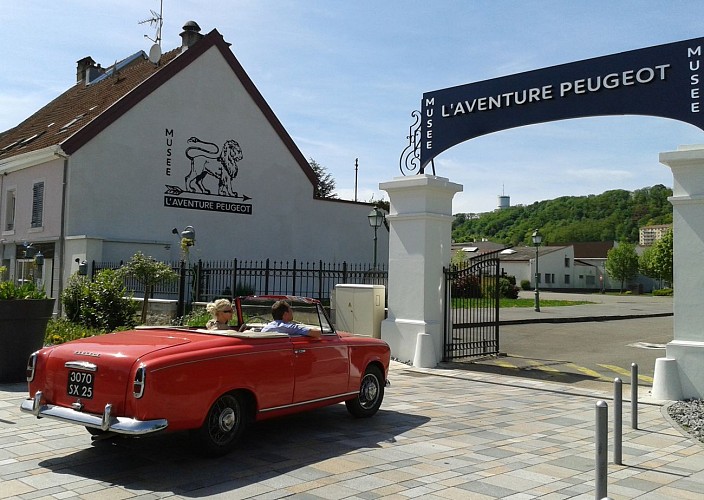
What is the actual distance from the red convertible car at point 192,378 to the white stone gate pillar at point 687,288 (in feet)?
17.0

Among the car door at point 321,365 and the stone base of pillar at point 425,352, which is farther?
the stone base of pillar at point 425,352

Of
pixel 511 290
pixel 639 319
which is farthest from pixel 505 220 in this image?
pixel 639 319

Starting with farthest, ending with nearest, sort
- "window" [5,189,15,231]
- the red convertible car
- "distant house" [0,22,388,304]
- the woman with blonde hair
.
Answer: "window" [5,189,15,231], "distant house" [0,22,388,304], the woman with blonde hair, the red convertible car

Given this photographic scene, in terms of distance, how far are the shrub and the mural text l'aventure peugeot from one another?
8.84 meters

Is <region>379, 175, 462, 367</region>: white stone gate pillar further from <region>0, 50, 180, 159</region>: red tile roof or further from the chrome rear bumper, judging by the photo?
<region>0, 50, 180, 159</region>: red tile roof

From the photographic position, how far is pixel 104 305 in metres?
14.9

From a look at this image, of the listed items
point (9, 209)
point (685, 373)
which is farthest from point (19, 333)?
point (9, 209)

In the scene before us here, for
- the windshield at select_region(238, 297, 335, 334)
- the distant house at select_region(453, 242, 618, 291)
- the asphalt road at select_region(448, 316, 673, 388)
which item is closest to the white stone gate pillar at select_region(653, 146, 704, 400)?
the asphalt road at select_region(448, 316, 673, 388)

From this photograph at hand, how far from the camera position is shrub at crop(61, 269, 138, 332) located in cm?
1483

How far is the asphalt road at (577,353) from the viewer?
39.6 ft

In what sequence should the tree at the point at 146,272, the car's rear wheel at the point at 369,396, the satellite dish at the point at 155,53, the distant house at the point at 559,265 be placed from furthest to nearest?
the distant house at the point at 559,265, the satellite dish at the point at 155,53, the tree at the point at 146,272, the car's rear wheel at the point at 369,396

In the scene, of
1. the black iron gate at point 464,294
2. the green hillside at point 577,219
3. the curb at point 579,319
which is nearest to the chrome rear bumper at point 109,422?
the black iron gate at point 464,294

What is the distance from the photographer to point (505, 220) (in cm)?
11644

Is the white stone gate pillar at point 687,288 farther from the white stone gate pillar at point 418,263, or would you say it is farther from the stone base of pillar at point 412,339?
the white stone gate pillar at point 418,263
